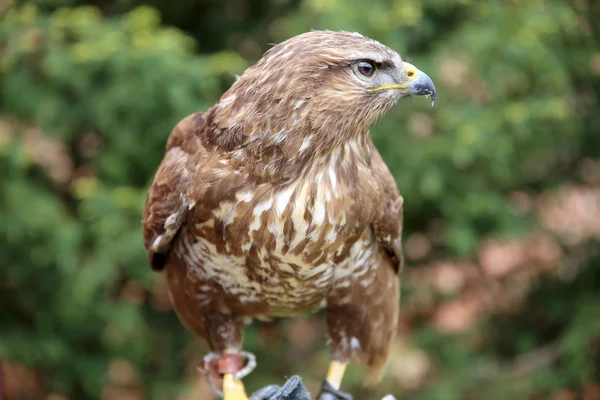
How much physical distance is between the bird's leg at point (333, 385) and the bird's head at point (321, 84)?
1.14 metres

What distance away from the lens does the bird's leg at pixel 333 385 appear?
342 centimetres

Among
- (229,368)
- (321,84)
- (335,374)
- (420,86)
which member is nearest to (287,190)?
(321,84)

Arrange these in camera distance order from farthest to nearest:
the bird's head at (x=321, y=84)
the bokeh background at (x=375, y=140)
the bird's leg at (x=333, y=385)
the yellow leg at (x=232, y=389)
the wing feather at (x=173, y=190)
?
→ 1. the bokeh background at (x=375, y=140)
2. the bird's leg at (x=333, y=385)
3. the yellow leg at (x=232, y=389)
4. the wing feather at (x=173, y=190)
5. the bird's head at (x=321, y=84)

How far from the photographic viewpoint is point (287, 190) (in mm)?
2797

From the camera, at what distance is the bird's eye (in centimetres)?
274

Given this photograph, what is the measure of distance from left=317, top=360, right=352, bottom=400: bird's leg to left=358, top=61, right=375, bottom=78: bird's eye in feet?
4.29

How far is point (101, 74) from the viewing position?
5051 millimetres

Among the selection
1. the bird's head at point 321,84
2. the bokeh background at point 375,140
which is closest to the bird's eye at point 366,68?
the bird's head at point 321,84

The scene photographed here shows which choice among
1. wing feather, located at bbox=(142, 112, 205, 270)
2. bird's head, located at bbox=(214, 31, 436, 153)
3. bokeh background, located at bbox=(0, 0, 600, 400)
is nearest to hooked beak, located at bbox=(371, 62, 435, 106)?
bird's head, located at bbox=(214, 31, 436, 153)

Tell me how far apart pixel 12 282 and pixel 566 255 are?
394cm

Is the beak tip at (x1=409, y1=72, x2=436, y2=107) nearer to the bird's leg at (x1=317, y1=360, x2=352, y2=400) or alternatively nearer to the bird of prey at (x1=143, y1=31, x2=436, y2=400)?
the bird of prey at (x1=143, y1=31, x2=436, y2=400)

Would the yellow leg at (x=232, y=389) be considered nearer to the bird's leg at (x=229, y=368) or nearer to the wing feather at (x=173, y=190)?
the bird's leg at (x=229, y=368)

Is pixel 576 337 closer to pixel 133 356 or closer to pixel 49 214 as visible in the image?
pixel 133 356

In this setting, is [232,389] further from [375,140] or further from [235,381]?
[375,140]
